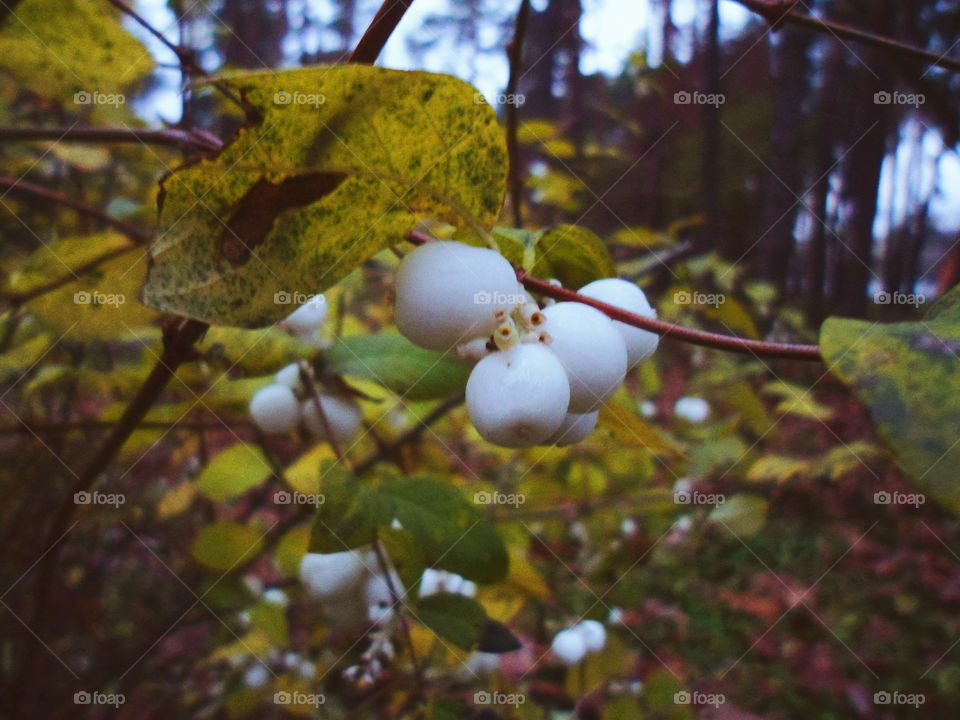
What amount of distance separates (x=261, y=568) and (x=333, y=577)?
0.98 metres

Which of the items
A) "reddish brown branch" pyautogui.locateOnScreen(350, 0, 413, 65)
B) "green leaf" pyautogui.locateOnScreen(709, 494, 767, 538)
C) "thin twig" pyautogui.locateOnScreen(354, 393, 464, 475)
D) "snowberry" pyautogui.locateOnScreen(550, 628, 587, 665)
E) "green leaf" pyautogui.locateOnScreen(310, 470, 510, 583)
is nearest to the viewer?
"reddish brown branch" pyautogui.locateOnScreen(350, 0, 413, 65)

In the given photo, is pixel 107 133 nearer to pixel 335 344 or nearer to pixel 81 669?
pixel 335 344

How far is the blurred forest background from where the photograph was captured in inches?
35.1

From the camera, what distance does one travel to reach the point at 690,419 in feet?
5.55

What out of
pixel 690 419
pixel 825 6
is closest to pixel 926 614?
pixel 690 419

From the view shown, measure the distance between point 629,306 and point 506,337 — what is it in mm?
82

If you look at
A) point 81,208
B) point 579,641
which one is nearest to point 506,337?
point 81,208

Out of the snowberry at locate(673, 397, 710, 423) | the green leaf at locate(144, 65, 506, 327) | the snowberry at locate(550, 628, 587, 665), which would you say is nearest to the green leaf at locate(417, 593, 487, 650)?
the green leaf at locate(144, 65, 506, 327)

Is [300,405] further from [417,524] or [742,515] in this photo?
[742,515]

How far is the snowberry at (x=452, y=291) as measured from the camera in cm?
30

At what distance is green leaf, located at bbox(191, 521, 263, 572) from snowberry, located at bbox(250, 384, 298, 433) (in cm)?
32

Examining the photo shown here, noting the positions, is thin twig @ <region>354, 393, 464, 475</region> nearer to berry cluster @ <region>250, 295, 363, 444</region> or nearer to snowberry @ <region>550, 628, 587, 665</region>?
berry cluster @ <region>250, 295, 363, 444</region>

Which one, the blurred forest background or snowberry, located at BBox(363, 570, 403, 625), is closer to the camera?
snowberry, located at BBox(363, 570, 403, 625)

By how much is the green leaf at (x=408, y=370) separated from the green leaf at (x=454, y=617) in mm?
174
